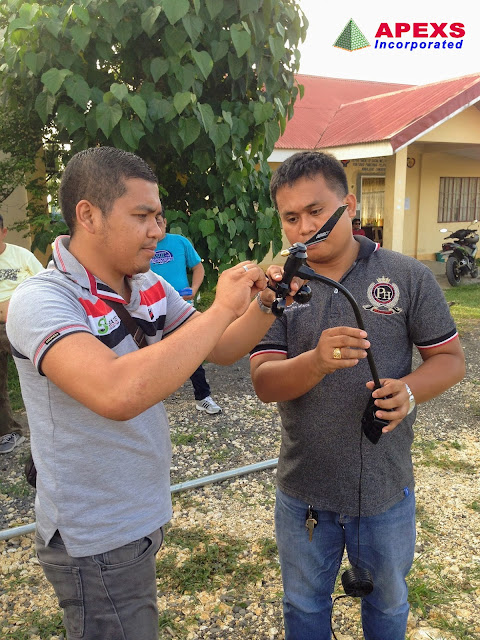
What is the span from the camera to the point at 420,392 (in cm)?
164

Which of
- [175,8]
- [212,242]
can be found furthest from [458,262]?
[175,8]

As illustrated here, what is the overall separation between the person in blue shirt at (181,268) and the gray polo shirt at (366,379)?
2.86 meters

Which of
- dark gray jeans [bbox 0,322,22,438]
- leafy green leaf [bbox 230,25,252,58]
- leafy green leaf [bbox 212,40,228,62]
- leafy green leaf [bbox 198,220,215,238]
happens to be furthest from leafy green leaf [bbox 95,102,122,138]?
dark gray jeans [bbox 0,322,22,438]

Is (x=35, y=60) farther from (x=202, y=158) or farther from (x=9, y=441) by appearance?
(x=9, y=441)

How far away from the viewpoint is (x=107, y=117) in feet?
13.2

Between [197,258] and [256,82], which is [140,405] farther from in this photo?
[256,82]

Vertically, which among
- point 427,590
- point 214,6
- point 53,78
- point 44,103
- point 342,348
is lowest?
point 427,590

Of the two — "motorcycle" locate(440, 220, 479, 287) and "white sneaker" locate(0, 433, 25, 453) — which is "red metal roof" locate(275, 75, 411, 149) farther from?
"white sneaker" locate(0, 433, 25, 453)

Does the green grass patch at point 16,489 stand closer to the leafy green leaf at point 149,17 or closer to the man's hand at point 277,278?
the man's hand at point 277,278

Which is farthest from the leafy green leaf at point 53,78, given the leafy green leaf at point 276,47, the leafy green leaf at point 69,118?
the leafy green leaf at point 276,47

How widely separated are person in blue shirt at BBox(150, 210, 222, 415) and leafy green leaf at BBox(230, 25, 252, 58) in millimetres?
1406

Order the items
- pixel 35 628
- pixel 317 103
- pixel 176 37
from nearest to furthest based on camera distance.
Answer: pixel 35 628 → pixel 176 37 → pixel 317 103

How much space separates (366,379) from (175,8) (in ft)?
10.6

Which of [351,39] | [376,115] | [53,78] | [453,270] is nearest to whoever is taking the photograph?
[53,78]
